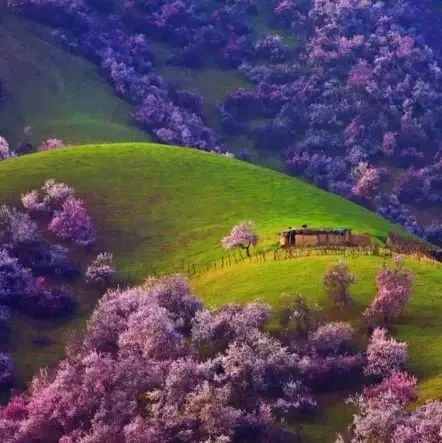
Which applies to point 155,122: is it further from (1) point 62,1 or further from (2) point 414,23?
(2) point 414,23

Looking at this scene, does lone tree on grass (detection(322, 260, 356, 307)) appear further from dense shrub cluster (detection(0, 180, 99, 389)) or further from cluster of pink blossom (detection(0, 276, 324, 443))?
dense shrub cluster (detection(0, 180, 99, 389))

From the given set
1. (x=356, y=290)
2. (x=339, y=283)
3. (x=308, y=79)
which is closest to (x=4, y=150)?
(x=356, y=290)

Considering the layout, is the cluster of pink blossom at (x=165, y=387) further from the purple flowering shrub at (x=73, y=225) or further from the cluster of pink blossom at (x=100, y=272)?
the purple flowering shrub at (x=73, y=225)

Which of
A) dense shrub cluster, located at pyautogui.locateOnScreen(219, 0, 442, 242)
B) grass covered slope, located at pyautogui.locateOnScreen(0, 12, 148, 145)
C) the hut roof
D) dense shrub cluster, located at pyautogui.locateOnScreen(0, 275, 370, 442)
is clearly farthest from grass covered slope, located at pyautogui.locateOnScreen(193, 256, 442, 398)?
dense shrub cluster, located at pyautogui.locateOnScreen(219, 0, 442, 242)

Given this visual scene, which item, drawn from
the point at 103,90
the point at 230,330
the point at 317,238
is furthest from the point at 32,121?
the point at 230,330

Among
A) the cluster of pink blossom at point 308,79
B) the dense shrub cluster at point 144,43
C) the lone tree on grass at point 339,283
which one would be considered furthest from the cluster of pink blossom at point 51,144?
the lone tree on grass at point 339,283
